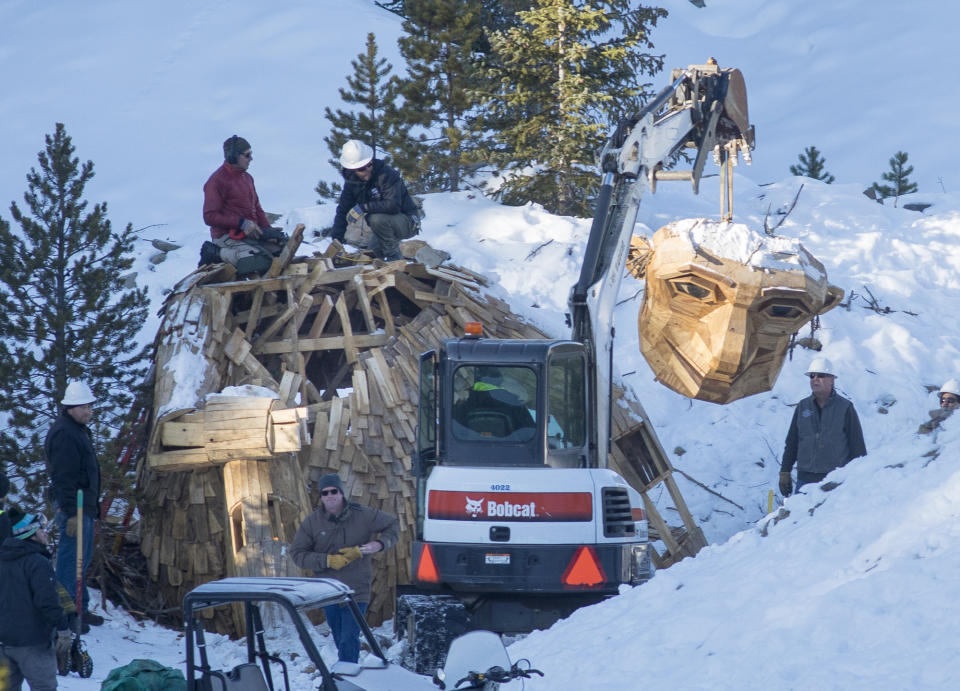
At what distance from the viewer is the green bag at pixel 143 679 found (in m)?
6.92

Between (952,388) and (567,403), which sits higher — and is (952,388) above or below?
below

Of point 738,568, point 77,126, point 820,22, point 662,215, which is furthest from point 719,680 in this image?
point 820,22

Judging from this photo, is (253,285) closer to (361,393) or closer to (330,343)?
(330,343)

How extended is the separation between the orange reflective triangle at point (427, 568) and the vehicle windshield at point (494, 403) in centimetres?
100

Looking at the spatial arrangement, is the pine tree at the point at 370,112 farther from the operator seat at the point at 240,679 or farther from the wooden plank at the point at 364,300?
the operator seat at the point at 240,679

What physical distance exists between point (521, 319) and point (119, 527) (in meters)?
5.51

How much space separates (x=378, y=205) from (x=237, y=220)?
1.69 metres

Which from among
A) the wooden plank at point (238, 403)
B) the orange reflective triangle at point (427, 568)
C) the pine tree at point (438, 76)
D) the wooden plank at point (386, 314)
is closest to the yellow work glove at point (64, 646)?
the orange reflective triangle at point (427, 568)

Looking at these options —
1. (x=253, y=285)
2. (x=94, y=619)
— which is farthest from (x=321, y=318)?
(x=94, y=619)

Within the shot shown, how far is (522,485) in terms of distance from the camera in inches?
355

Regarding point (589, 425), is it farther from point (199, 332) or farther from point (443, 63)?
point (443, 63)

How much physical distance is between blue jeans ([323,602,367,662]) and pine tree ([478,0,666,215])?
45.8ft

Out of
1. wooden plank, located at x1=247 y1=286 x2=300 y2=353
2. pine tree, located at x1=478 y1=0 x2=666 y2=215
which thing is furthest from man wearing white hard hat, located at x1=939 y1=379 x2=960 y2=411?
pine tree, located at x1=478 y1=0 x2=666 y2=215

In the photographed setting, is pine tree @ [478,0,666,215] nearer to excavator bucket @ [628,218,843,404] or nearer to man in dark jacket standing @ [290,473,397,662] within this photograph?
excavator bucket @ [628,218,843,404]
